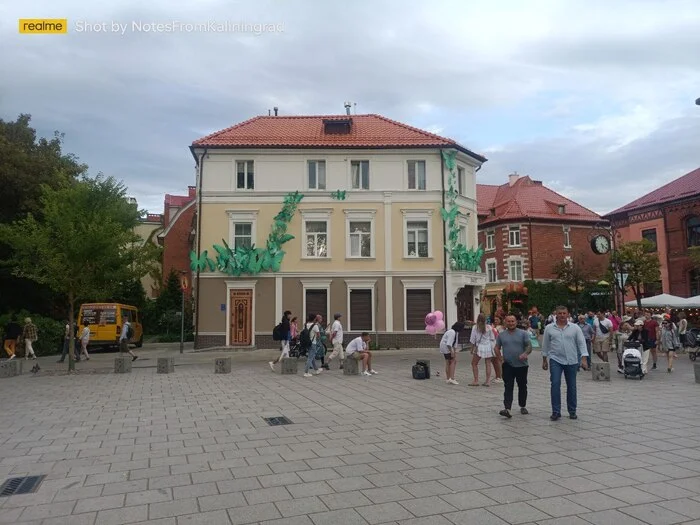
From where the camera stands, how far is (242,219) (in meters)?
28.7

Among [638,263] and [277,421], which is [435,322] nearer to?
[638,263]

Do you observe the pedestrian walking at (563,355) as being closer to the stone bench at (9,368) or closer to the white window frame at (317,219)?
the stone bench at (9,368)

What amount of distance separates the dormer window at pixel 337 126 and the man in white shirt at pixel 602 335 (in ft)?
57.0

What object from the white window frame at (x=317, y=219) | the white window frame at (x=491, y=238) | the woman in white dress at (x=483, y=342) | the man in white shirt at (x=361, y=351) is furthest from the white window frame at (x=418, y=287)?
the white window frame at (x=491, y=238)

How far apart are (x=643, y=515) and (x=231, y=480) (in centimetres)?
404

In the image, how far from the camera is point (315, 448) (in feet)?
24.2

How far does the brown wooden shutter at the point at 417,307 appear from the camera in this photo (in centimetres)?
2836

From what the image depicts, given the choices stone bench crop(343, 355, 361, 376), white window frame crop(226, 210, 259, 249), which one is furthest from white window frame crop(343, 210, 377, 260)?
stone bench crop(343, 355, 361, 376)

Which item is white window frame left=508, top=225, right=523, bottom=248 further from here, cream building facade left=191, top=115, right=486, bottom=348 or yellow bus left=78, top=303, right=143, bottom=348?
yellow bus left=78, top=303, right=143, bottom=348

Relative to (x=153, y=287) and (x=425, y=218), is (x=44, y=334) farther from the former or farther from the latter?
(x=153, y=287)

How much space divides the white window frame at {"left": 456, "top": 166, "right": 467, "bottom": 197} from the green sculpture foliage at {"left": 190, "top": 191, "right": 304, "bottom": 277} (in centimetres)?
919

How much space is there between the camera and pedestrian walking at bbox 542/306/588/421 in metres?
9.06

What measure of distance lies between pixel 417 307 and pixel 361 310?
9.57ft

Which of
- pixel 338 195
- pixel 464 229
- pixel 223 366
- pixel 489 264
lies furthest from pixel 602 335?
pixel 489 264
